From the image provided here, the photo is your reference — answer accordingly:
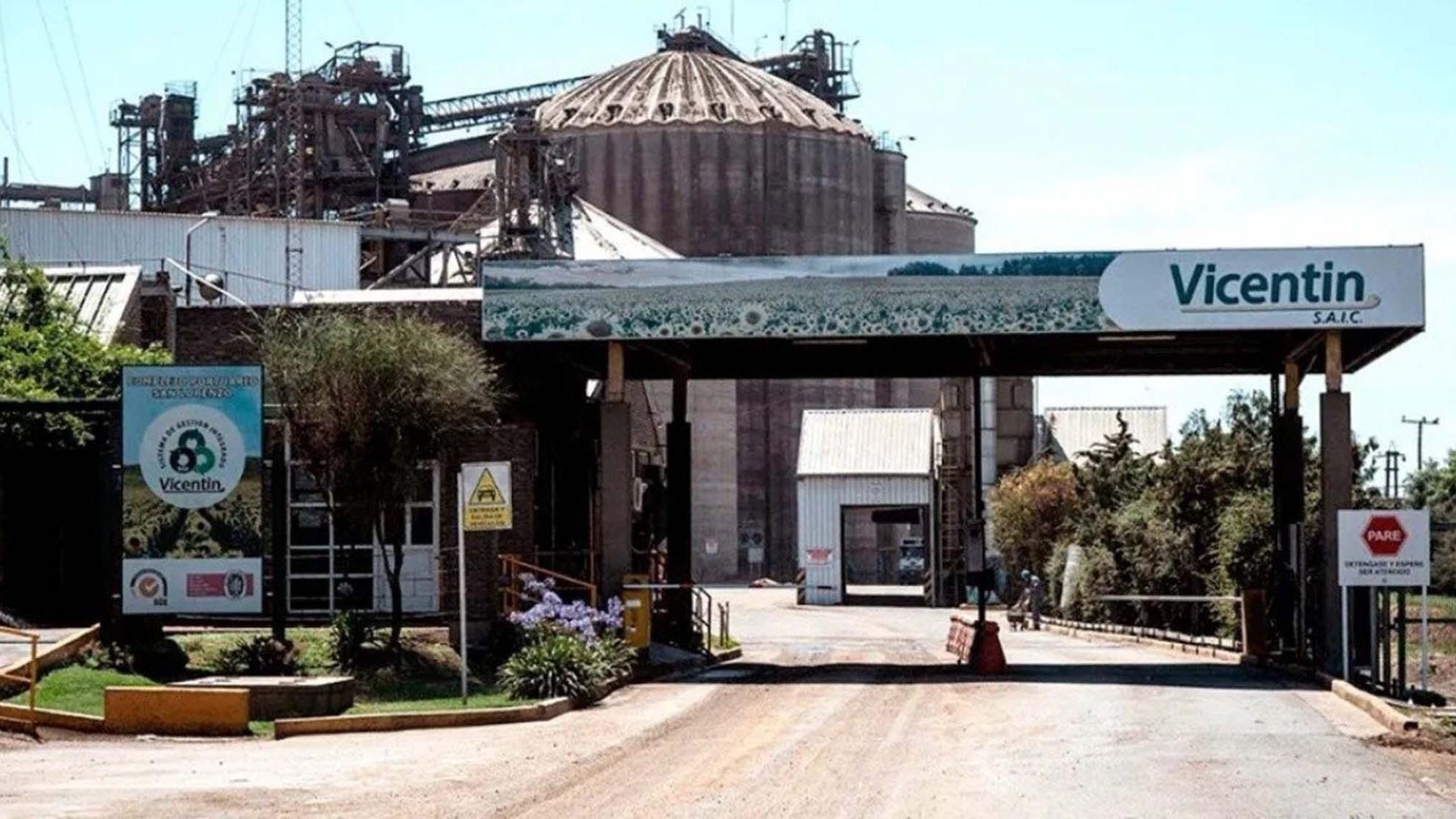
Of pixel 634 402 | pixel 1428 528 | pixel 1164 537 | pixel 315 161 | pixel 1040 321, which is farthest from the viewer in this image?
pixel 315 161

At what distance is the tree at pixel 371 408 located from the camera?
99.1ft

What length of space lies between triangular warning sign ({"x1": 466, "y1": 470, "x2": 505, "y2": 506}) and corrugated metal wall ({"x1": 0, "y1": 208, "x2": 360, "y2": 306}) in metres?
32.8

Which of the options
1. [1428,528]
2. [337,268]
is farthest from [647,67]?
[1428,528]

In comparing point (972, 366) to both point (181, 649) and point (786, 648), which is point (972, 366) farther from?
point (181, 649)

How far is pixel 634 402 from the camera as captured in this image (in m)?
50.4

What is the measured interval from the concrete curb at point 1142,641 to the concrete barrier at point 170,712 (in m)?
17.6

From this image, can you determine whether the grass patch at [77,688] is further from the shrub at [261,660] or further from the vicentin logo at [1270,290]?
the vicentin logo at [1270,290]

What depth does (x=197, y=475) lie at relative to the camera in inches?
1151

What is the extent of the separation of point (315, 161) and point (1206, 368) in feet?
180

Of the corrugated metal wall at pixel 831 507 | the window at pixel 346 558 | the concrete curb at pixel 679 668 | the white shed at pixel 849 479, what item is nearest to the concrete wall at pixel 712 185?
the white shed at pixel 849 479

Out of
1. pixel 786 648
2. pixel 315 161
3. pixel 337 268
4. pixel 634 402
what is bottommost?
pixel 786 648

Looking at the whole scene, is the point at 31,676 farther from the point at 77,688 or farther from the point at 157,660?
the point at 157,660

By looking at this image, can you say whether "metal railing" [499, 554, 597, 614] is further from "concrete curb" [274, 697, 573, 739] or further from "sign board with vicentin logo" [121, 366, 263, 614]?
"concrete curb" [274, 697, 573, 739]

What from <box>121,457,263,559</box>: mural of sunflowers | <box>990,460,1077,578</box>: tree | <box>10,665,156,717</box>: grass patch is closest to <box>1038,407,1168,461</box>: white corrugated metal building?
<box>990,460,1077,578</box>: tree
